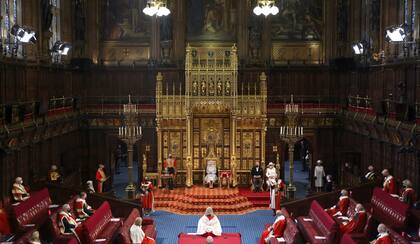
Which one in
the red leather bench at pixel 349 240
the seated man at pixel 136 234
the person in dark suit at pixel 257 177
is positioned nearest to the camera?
the red leather bench at pixel 349 240

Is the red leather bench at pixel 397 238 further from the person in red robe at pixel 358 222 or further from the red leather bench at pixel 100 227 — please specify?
the red leather bench at pixel 100 227

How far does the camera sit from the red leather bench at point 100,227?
16141 millimetres

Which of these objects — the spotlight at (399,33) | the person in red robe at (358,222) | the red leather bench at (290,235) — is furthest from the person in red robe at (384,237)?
the spotlight at (399,33)

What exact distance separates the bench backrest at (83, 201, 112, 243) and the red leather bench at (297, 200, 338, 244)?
6.26 m

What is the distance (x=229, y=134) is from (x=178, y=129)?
2.57 m

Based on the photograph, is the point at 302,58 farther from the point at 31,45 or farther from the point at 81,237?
the point at 81,237

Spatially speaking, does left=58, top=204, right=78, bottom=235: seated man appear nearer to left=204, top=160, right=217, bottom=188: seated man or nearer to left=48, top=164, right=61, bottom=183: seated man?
left=48, top=164, right=61, bottom=183: seated man

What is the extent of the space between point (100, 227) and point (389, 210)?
29.9 feet

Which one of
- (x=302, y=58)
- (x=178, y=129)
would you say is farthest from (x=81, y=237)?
(x=302, y=58)

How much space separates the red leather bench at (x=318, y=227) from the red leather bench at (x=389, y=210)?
202cm

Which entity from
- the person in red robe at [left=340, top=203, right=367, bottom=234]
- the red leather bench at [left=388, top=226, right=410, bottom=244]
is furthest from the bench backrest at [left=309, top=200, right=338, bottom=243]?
the red leather bench at [left=388, top=226, right=410, bottom=244]

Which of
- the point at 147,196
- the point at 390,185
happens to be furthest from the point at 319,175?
the point at 147,196

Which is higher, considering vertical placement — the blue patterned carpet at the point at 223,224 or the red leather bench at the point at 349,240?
the red leather bench at the point at 349,240

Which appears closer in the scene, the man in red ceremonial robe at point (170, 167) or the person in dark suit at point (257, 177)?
the person in dark suit at point (257, 177)
